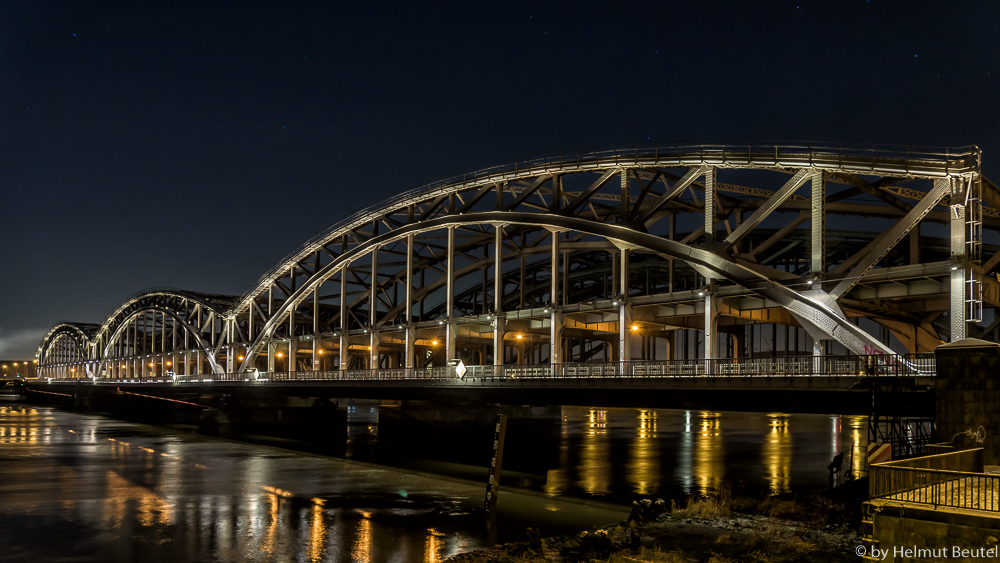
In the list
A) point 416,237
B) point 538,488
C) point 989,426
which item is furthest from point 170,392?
point 989,426

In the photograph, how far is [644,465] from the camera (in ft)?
148

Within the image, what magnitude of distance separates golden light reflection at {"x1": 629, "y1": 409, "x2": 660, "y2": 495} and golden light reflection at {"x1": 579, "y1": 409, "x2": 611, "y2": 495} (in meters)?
1.37

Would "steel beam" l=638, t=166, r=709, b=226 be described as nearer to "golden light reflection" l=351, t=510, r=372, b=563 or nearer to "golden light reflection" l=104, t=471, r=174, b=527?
"golden light reflection" l=351, t=510, r=372, b=563

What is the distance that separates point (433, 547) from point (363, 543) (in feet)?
6.84

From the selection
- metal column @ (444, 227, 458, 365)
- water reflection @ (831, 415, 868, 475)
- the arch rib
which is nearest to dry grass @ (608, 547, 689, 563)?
water reflection @ (831, 415, 868, 475)

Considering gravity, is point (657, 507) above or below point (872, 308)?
below

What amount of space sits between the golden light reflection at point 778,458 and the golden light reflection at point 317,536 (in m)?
17.7

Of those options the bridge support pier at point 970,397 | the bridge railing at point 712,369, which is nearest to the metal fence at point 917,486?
the bridge support pier at point 970,397

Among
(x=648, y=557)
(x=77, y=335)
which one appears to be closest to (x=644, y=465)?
(x=648, y=557)

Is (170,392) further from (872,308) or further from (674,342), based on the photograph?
(872,308)

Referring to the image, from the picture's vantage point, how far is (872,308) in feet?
157

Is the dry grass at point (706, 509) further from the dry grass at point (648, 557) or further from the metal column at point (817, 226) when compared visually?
the metal column at point (817, 226)

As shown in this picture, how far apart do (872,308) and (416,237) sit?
3759 cm

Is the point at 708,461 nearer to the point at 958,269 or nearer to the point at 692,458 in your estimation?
the point at 692,458
